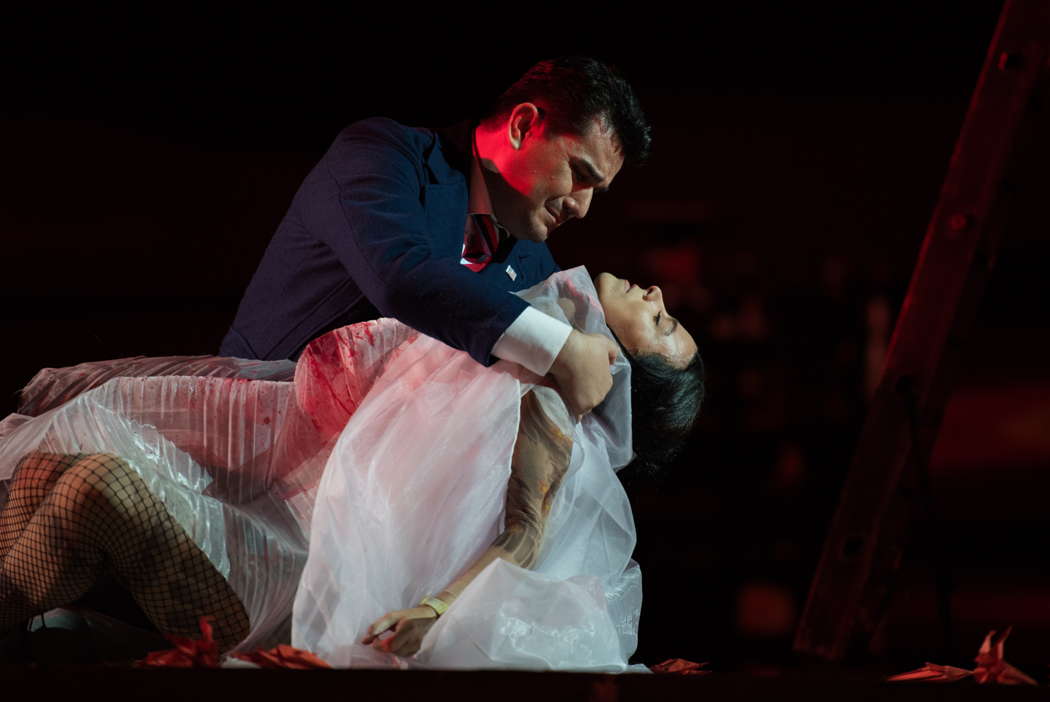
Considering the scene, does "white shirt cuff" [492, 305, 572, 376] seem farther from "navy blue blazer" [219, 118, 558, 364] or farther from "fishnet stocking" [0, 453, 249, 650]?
"fishnet stocking" [0, 453, 249, 650]

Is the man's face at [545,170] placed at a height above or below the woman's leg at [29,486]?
above

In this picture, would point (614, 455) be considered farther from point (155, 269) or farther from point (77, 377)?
point (155, 269)

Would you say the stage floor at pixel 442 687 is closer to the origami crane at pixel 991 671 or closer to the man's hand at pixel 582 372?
the origami crane at pixel 991 671

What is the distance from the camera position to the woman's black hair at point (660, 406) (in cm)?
200

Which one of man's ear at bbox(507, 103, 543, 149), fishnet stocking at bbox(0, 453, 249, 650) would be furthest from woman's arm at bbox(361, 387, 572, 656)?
man's ear at bbox(507, 103, 543, 149)

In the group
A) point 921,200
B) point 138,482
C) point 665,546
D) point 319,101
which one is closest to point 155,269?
point 319,101

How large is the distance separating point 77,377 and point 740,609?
81.2 inches

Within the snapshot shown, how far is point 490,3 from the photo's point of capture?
2479 millimetres

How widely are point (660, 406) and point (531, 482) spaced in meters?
0.40

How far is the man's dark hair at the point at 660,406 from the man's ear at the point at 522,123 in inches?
16.7

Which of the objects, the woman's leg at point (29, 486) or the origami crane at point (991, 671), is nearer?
the origami crane at point (991, 671)

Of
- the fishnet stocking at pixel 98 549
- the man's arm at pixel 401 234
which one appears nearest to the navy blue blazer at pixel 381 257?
the man's arm at pixel 401 234

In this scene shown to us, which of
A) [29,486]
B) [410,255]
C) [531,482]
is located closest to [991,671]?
[531,482]

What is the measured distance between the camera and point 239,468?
5.88 feet
